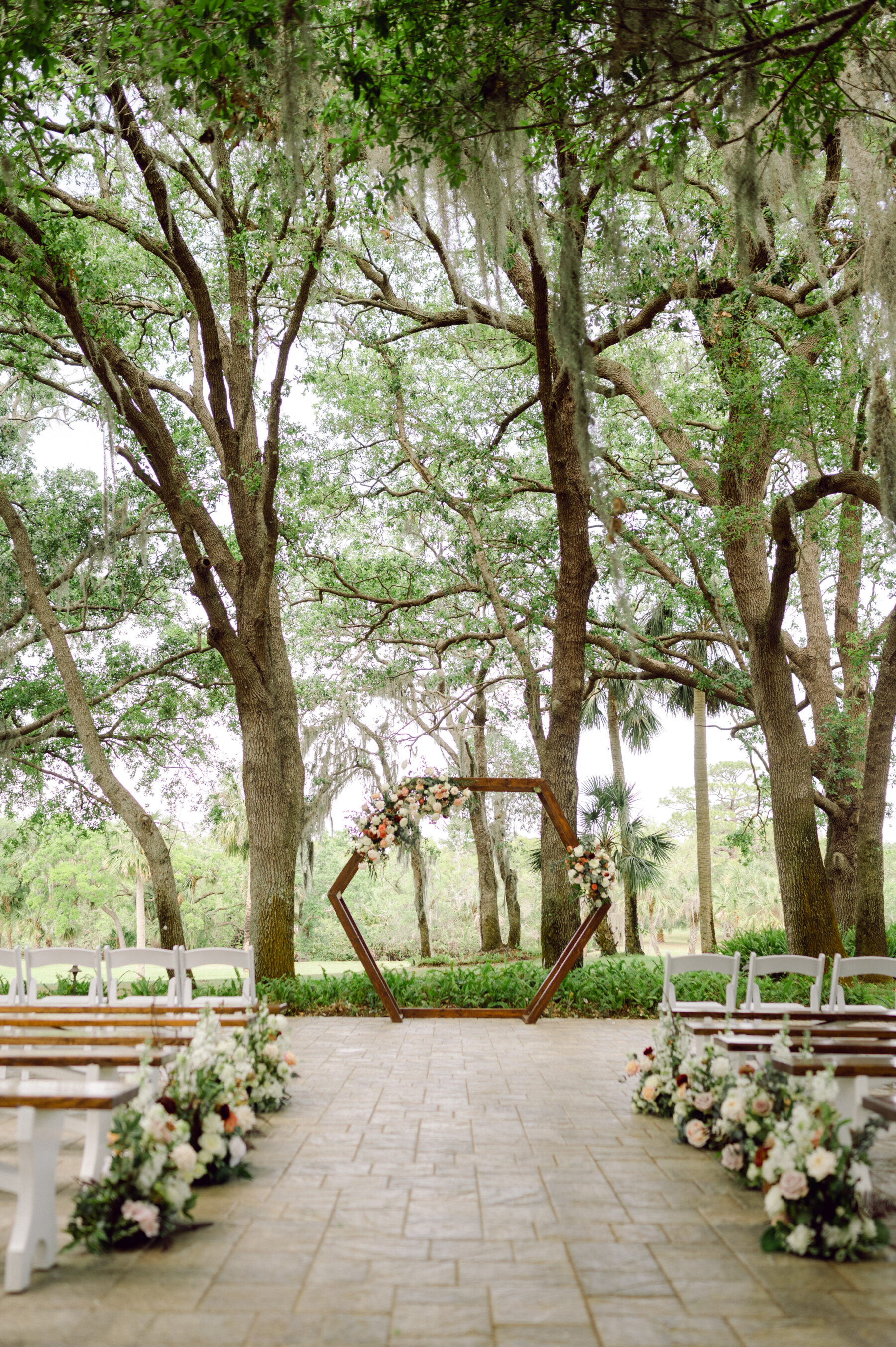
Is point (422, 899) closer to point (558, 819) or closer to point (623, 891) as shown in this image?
point (623, 891)

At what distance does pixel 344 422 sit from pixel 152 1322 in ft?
39.3

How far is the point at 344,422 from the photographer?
13.6 m

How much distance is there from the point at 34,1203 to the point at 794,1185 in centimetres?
257

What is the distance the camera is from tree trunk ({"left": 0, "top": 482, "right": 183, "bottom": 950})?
1066 centimetres

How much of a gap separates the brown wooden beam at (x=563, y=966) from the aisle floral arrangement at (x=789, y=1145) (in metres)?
4.13

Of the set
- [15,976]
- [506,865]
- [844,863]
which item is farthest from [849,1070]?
[506,865]

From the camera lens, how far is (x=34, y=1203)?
330 cm

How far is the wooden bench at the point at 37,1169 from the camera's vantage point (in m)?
3.20

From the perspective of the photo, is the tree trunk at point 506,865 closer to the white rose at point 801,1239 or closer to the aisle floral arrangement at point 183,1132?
the aisle floral arrangement at point 183,1132

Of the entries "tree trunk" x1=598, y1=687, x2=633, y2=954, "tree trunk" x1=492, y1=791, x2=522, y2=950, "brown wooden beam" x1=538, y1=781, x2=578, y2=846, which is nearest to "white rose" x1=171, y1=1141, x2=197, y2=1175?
"brown wooden beam" x1=538, y1=781, x2=578, y2=846

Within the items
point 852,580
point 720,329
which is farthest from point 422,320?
point 852,580

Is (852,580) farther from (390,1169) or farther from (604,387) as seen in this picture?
(390,1169)

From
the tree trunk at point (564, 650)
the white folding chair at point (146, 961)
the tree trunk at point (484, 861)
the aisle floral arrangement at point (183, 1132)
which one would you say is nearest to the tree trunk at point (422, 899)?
the tree trunk at point (484, 861)

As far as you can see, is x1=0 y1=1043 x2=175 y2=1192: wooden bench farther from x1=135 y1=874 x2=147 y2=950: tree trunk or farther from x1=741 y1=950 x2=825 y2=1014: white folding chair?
x1=135 y1=874 x2=147 y2=950: tree trunk
